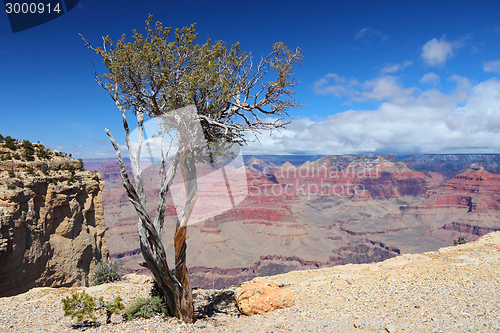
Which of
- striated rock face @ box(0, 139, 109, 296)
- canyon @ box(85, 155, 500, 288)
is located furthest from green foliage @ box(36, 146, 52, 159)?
canyon @ box(85, 155, 500, 288)

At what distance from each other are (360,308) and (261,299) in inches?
114

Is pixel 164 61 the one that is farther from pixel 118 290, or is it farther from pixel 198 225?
pixel 198 225

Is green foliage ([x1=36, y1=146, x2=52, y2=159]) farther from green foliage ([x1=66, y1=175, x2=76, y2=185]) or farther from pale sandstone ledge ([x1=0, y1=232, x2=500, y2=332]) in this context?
pale sandstone ledge ([x1=0, y1=232, x2=500, y2=332])

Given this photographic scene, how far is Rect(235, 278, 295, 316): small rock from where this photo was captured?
308 inches

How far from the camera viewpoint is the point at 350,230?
12250 centimetres

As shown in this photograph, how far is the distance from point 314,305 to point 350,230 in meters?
126

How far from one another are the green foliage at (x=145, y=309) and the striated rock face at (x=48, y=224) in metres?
8.35

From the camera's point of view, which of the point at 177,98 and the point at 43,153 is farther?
the point at 43,153

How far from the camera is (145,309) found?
7223 millimetres

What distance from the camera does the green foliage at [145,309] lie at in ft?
23.3

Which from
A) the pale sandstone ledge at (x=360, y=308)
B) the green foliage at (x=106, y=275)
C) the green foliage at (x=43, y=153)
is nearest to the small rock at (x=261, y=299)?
the pale sandstone ledge at (x=360, y=308)

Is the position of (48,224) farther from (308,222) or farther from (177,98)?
(308,222)

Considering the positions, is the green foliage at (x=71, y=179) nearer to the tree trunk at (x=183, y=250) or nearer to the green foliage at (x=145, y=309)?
the green foliage at (x=145, y=309)

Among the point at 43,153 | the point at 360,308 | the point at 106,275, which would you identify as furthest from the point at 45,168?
the point at 360,308
